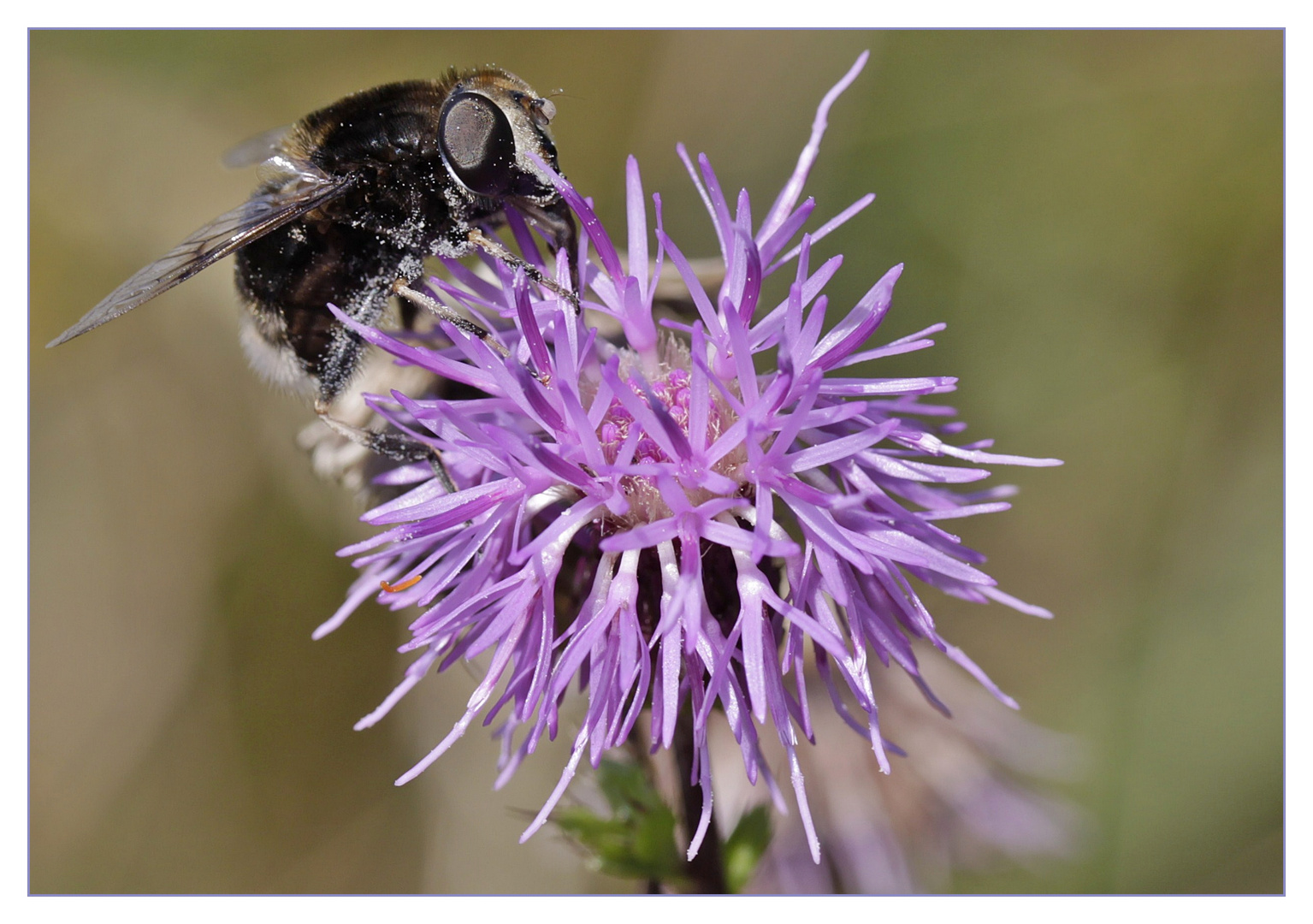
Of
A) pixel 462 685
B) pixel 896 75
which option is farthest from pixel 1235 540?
pixel 462 685

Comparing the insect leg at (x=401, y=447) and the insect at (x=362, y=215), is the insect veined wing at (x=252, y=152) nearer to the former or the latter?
the insect at (x=362, y=215)

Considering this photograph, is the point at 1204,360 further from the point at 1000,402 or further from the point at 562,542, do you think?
the point at 562,542

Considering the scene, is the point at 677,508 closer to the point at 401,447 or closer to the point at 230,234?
the point at 401,447

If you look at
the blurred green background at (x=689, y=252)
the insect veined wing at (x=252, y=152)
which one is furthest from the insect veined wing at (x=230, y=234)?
the blurred green background at (x=689, y=252)

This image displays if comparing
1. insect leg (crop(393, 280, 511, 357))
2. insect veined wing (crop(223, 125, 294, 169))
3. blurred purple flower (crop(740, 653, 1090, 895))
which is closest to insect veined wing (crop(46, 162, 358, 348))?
insect leg (crop(393, 280, 511, 357))

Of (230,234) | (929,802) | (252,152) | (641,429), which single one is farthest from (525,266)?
(929,802)

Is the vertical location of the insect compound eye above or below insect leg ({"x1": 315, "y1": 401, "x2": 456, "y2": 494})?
above

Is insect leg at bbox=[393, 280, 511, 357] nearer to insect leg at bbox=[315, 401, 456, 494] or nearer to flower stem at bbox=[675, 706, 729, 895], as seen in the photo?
insect leg at bbox=[315, 401, 456, 494]
